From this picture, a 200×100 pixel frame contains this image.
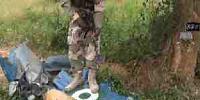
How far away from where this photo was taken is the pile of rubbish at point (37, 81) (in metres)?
6.28

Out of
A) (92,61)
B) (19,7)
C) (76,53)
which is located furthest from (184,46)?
(19,7)

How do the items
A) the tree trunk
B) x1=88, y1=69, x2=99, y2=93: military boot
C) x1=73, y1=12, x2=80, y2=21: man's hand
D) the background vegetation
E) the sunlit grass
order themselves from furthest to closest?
the sunlit grass < the background vegetation < the tree trunk < x1=73, y1=12, x2=80, y2=21: man's hand < x1=88, y1=69, x2=99, y2=93: military boot

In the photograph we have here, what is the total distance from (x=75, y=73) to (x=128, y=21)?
2.86m

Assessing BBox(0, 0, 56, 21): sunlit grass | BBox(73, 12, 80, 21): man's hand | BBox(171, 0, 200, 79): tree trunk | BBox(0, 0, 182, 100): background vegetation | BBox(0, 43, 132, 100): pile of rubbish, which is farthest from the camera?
BBox(0, 0, 56, 21): sunlit grass

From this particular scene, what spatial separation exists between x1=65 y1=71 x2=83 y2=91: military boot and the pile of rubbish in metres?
0.05

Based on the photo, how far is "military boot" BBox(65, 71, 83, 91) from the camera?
6.47 m

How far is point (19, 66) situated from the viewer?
656 cm

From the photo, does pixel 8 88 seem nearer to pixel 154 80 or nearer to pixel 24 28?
pixel 154 80

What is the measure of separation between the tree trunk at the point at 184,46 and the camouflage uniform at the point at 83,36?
1082 millimetres

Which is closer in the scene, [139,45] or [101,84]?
[101,84]

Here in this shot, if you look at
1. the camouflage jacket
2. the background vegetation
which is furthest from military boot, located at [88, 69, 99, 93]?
the camouflage jacket

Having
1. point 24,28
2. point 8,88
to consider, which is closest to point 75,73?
point 8,88

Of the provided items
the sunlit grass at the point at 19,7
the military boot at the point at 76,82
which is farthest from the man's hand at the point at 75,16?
the sunlit grass at the point at 19,7

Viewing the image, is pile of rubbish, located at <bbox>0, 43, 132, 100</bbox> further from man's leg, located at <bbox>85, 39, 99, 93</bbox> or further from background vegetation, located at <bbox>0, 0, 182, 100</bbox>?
background vegetation, located at <bbox>0, 0, 182, 100</bbox>
